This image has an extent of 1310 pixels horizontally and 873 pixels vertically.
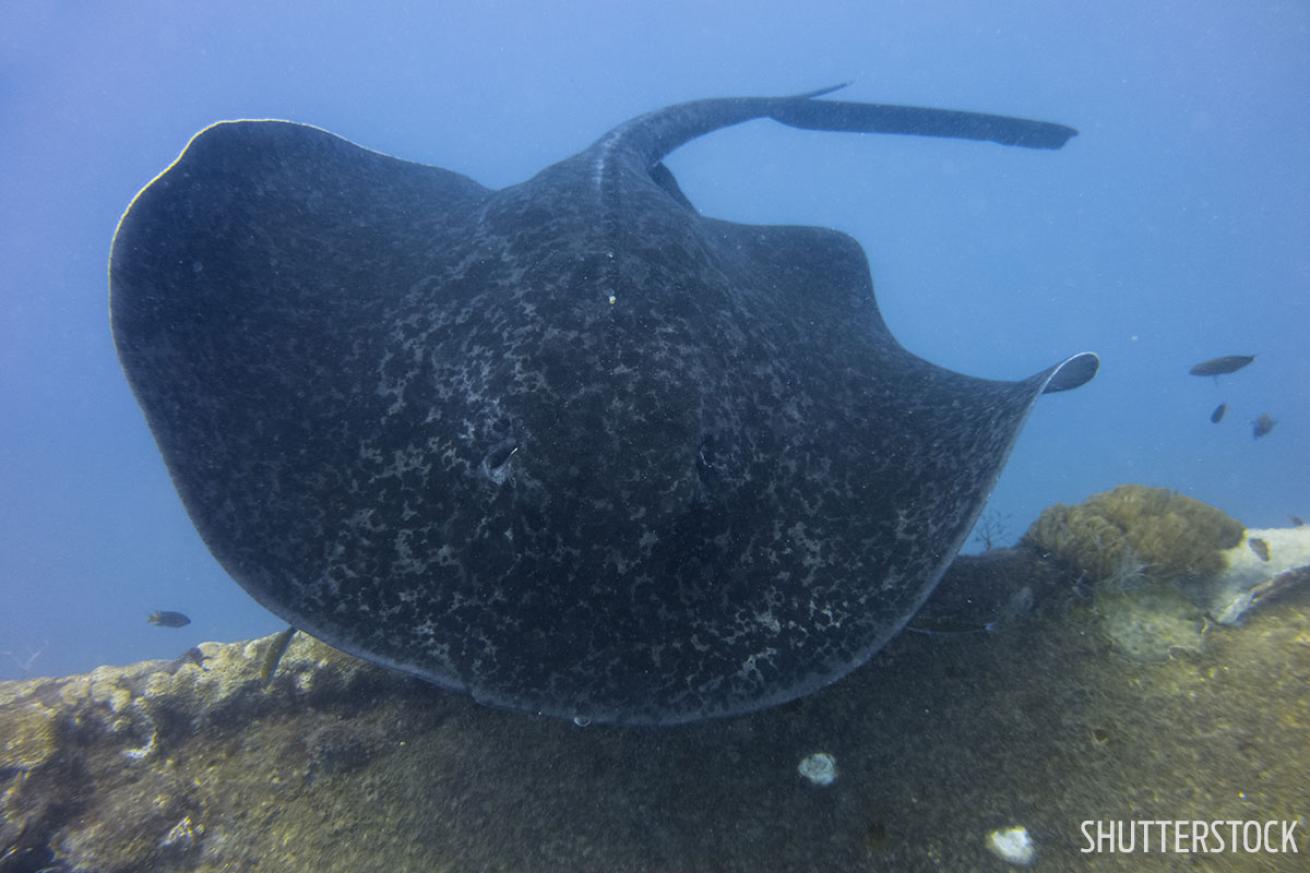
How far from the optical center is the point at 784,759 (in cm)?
309

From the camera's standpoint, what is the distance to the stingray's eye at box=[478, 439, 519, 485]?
103 inches

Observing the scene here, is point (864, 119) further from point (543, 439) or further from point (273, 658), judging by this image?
point (273, 658)

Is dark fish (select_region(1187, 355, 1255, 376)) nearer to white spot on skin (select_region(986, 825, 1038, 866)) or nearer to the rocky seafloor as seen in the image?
the rocky seafloor

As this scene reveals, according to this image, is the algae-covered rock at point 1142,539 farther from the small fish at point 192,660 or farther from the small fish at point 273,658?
the small fish at point 192,660

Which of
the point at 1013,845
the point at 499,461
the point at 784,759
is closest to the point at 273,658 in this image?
the point at 499,461

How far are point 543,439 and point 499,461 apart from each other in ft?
0.74

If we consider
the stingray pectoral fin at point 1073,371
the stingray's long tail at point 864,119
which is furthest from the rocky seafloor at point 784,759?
the stingray's long tail at point 864,119

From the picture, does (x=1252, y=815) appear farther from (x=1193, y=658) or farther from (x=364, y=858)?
(x=364, y=858)

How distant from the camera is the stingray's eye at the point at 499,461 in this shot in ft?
8.60

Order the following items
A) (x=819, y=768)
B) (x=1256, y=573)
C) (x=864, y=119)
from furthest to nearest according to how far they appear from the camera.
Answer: (x=864, y=119), (x=1256, y=573), (x=819, y=768)

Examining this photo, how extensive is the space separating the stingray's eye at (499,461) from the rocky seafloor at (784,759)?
1.67m

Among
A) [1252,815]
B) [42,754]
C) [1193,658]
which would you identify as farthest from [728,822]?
[42,754]

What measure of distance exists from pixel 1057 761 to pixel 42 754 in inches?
237

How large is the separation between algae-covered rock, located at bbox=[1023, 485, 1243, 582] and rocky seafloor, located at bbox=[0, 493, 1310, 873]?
0.11 ft
